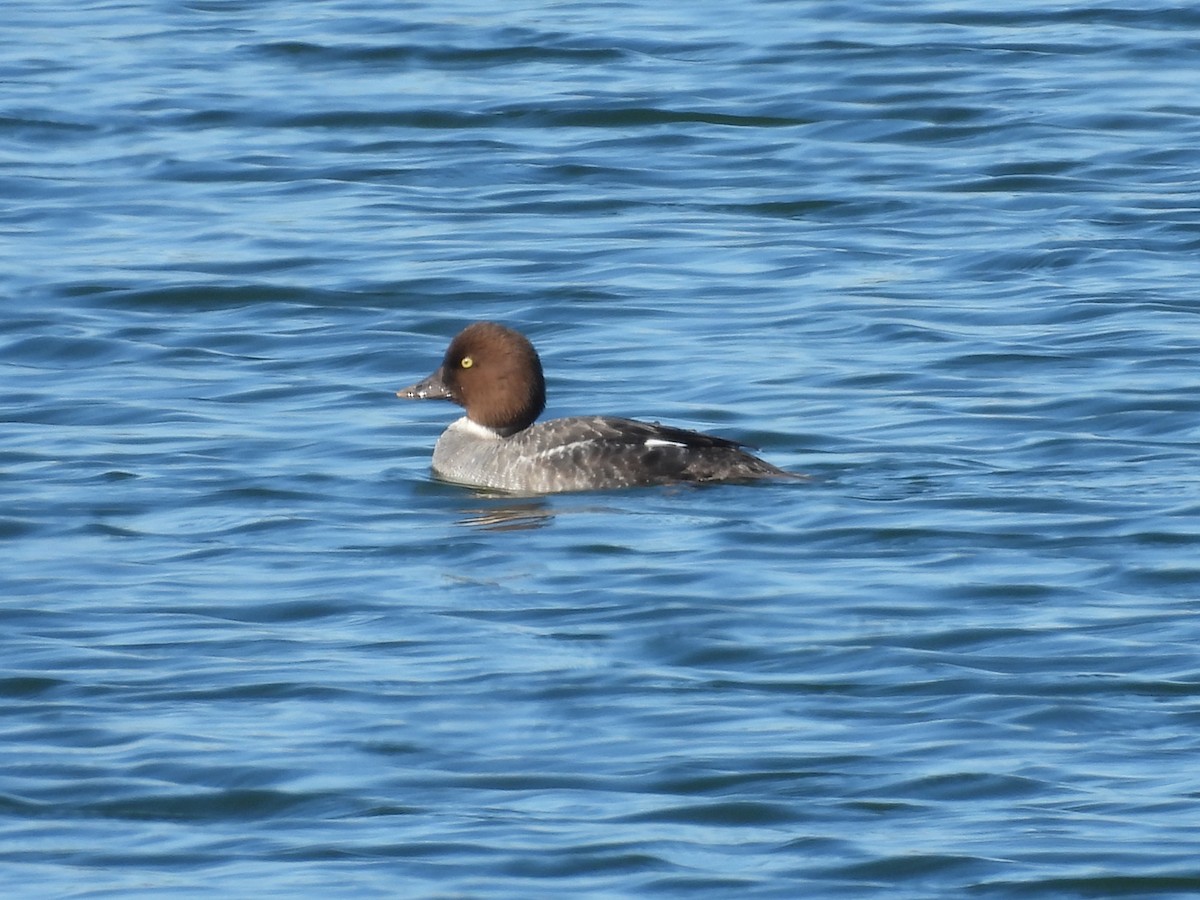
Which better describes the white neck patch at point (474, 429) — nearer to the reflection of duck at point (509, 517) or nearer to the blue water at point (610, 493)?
the blue water at point (610, 493)

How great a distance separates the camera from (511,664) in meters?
8.98

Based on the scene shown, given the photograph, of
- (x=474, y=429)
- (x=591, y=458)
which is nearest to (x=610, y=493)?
(x=591, y=458)

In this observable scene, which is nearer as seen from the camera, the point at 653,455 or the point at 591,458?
the point at 653,455

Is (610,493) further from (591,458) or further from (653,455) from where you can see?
Answer: (653,455)

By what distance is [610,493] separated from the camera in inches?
454

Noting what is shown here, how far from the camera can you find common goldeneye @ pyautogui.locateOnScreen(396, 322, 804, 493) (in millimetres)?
11266

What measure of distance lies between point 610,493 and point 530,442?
46cm

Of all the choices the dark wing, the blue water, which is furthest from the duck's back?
the blue water

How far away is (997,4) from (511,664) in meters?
13.8

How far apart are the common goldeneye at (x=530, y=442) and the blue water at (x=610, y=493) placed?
13cm

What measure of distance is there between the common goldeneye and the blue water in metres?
0.13

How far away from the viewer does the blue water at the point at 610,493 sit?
7.62 m

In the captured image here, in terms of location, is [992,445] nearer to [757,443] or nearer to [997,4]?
[757,443]

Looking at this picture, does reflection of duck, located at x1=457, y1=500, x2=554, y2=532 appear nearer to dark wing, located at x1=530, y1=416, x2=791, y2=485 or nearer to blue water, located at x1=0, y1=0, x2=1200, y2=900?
blue water, located at x1=0, y1=0, x2=1200, y2=900
